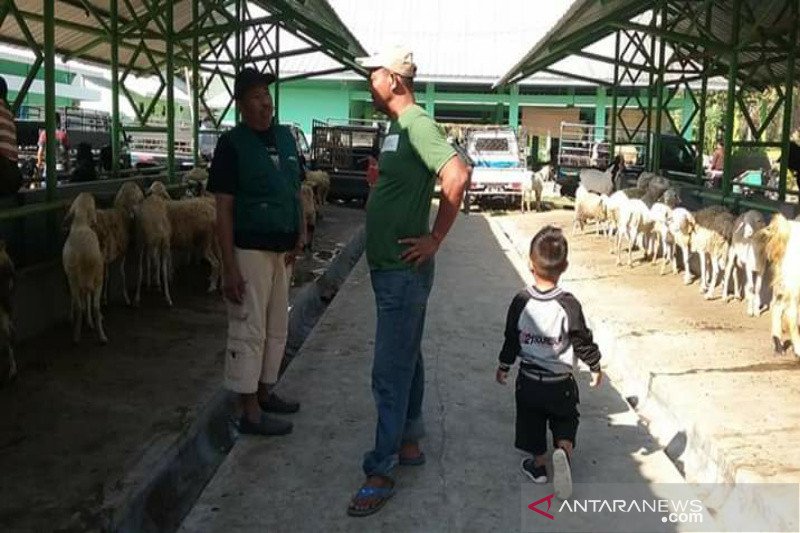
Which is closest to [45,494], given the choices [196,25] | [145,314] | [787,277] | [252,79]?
[252,79]

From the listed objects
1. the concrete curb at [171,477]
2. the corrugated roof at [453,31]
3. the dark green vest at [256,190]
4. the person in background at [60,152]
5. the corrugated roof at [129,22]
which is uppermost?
the corrugated roof at [453,31]

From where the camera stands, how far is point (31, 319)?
267 inches

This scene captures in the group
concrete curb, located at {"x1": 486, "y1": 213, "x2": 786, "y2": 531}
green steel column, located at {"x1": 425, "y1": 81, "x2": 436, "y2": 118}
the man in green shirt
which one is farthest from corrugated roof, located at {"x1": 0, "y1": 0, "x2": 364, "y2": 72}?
green steel column, located at {"x1": 425, "y1": 81, "x2": 436, "y2": 118}

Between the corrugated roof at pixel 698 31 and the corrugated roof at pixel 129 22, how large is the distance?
5.11m

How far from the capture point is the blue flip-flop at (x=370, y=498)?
3.89 m

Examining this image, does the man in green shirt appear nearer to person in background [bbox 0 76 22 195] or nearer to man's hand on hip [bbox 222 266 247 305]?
man's hand on hip [bbox 222 266 247 305]

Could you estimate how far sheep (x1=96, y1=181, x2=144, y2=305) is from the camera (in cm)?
740

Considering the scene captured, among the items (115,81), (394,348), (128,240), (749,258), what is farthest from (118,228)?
(749,258)

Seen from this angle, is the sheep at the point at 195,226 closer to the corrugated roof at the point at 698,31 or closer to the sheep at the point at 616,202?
the sheep at the point at 616,202

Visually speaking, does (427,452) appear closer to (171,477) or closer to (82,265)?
(171,477)

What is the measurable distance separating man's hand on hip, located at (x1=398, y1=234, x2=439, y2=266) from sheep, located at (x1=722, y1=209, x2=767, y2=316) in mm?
5807

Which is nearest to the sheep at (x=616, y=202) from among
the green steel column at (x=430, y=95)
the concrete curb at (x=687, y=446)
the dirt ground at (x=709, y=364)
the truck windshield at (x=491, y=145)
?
the dirt ground at (x=709, y=364)

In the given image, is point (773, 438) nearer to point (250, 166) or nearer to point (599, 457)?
point (599, 457)

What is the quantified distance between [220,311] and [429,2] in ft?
136
